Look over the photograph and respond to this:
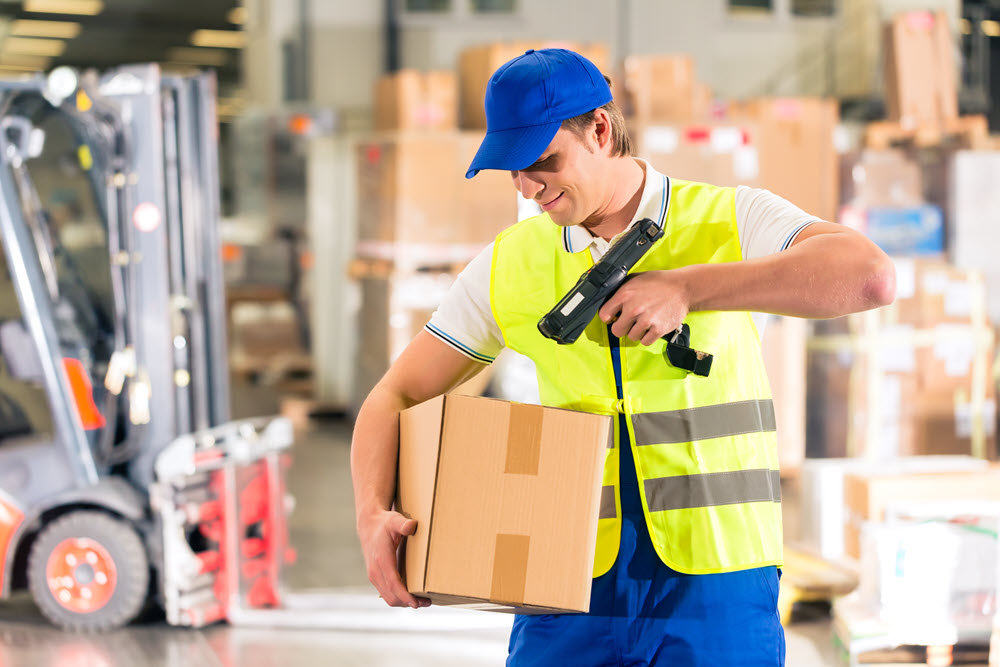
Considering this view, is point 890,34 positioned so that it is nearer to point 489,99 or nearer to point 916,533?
point 916,533

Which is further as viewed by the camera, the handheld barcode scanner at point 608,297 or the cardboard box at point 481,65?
the cardboard box at point 481,65

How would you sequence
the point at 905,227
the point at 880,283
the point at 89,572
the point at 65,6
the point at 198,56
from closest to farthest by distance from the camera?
the point at 880,283, the point at 89,572, the point at 905,227, the point at 65,6, the point at 198,56

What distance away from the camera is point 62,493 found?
4.52m

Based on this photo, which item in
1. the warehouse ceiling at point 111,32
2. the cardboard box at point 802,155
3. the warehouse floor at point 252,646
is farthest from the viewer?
Answer: the warehouse ceiling at point 111,32

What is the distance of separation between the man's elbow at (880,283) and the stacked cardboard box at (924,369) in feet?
18.2

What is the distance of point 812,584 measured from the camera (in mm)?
4555

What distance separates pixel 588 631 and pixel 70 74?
12.1 ft

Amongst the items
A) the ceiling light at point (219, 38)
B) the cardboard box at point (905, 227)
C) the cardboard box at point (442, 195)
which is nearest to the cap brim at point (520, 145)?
the cardboard box at point (442, 195)

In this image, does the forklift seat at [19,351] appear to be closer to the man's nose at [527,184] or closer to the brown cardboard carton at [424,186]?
the man's nose at [527,184]

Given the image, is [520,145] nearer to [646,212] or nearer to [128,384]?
[646,212]

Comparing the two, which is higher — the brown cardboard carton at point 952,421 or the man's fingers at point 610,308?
the man's fingers at point 610,308

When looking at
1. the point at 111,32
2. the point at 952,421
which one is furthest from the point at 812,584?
the point at 111,32

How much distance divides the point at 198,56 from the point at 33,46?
12.4ft

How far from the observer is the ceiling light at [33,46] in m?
19.9
